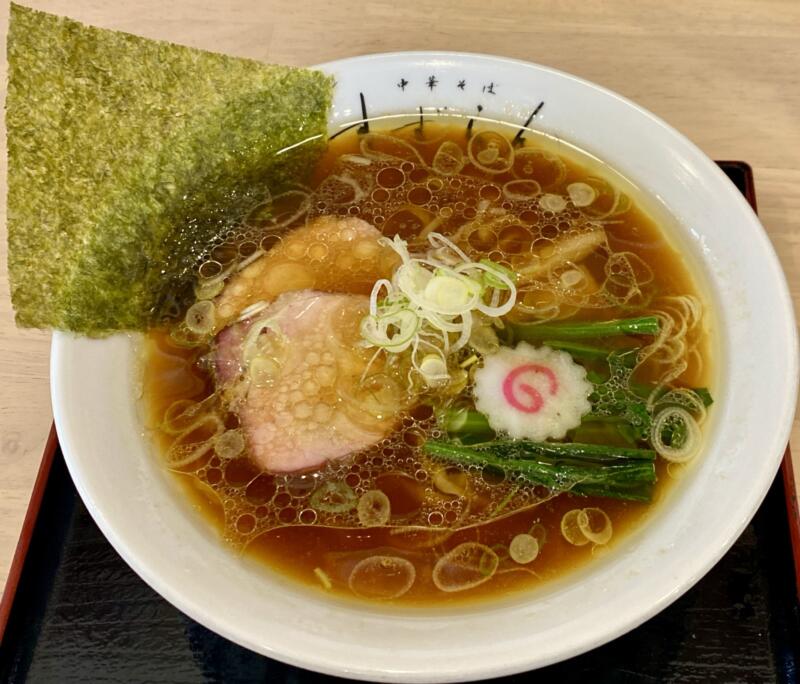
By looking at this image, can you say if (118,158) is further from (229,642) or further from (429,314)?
(229,642)

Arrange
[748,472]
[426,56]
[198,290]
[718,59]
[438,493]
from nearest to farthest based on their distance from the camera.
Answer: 1. [748,472]
2. [438,493]
3. [198,290]
4. [426,56]
5. [718,59]

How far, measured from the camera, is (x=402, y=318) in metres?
1.48

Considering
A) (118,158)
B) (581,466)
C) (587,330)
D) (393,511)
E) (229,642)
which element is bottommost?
(229,642)

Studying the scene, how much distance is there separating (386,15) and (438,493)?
172 cm

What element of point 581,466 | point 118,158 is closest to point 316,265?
point 118,158

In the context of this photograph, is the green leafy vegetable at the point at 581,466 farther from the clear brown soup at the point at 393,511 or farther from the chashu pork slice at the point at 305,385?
the chashu pork slice at the point at 305,385

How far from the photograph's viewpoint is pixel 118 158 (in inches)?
58.9

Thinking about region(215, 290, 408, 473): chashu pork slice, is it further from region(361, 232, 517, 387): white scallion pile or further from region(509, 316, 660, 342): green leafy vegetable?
region(509, 316, 660, 342): green leafy vegetable

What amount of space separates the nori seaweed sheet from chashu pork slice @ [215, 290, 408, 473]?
0.26 meters

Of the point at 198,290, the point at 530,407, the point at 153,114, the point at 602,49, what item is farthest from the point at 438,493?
the point at 602,49

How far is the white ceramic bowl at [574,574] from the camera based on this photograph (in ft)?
3.44

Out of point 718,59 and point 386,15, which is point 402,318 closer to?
point 386,15

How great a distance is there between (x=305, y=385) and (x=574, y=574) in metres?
0.66

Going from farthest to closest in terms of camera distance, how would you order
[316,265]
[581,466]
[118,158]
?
1. [316,265]
2. [118,158]
3. [581,466]
